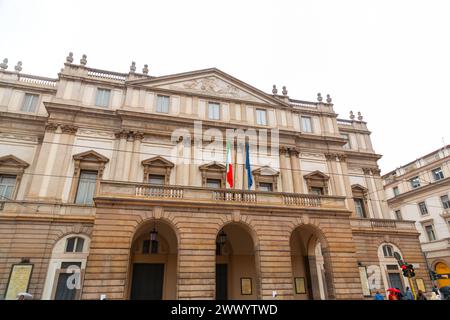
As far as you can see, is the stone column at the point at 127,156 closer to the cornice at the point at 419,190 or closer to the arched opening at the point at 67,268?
the arched opening at the point at 67,268

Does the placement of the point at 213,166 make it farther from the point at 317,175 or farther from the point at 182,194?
the point at 317,175

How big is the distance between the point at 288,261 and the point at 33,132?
17885 millimetres

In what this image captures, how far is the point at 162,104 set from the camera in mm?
20812

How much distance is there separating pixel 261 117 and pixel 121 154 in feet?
36.2

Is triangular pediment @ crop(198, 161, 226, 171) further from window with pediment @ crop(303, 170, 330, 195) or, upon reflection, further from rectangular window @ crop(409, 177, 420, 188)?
rectangular window @ crop(409, 177, 420, 188)

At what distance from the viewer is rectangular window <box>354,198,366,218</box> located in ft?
73.8

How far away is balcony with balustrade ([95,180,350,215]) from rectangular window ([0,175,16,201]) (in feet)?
26.4

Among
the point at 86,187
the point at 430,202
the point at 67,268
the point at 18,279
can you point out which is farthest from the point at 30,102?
the point at 430,202

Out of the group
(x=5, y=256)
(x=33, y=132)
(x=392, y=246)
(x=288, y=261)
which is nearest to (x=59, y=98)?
(x=33, y=132)

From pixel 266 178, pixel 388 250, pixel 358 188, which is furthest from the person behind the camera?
pixel 358 188

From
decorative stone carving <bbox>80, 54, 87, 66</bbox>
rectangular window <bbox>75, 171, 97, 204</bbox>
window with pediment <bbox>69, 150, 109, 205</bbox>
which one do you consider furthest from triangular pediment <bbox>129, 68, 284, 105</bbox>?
rectangular window <bbox>75, 171, 97, 204</bbox>

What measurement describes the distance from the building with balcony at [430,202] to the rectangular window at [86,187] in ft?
113

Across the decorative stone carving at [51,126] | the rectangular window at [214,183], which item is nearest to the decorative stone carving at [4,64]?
the decorative stone carving at [51,126]
